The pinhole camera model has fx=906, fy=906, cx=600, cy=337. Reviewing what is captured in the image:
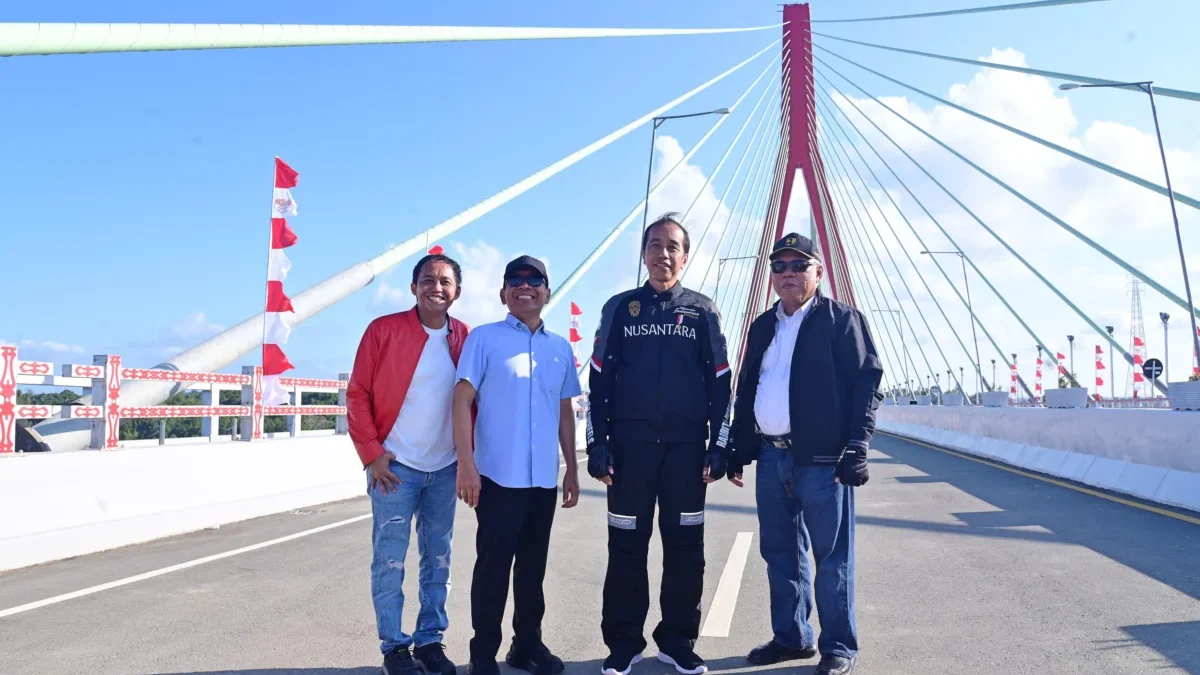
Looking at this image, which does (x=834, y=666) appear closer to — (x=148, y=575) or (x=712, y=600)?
(x=712, y=600)

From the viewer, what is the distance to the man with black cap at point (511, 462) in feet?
12.7

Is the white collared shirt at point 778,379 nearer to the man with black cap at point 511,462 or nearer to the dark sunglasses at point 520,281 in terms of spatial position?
the man with black cap at point 511,462

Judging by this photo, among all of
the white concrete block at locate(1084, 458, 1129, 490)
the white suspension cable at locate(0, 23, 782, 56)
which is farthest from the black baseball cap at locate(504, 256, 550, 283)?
the white concrete block at locate(1084, 458, 1129, 490)

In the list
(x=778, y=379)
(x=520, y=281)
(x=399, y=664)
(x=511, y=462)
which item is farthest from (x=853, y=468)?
(x=399, y=664)

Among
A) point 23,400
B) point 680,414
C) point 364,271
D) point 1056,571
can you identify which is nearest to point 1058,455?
point 1056,571

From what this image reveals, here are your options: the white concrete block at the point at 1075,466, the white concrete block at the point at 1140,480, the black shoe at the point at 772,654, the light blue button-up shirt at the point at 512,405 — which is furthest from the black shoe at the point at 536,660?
the white concrete block at the point at 1075,466

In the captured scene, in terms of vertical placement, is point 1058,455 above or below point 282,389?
below

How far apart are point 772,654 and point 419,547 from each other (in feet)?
5.31

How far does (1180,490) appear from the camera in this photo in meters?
8.89

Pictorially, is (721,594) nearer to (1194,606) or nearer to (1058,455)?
(1194,606)

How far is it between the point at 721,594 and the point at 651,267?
2.17 meters

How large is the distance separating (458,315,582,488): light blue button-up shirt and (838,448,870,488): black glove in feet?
4.18

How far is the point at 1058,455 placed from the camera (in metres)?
12.7

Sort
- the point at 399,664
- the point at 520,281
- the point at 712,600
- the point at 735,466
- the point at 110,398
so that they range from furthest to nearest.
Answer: the point at 110,398
the point at 712,600
the point at 735,466
the point at 520,281
the point at 399,664
